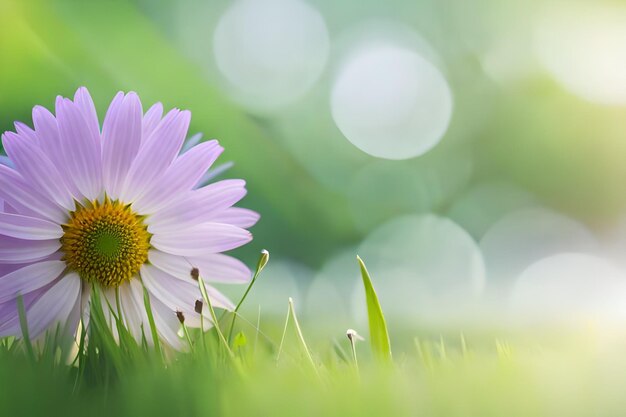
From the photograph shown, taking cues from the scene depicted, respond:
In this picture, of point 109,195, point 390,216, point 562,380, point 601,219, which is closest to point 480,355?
point 562,380

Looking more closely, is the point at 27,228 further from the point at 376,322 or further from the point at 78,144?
the point at 376,322

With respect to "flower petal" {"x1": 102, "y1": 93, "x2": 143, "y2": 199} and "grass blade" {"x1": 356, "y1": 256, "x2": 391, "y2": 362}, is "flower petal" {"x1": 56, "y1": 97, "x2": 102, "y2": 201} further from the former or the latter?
"grass blade" {"x1": 356, "y1": 256, "x2": 391, "y2": 362}

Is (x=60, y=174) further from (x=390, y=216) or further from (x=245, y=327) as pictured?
(x=390, y=216)

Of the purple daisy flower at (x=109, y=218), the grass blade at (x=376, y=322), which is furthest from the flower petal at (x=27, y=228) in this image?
the grass blade at (x=376, y=322)

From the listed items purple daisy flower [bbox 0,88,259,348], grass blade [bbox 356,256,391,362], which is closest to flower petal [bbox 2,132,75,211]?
purple daisy flower [bbox 0,88,259,348]

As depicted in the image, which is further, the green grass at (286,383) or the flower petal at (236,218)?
the flower petal at (236,218)

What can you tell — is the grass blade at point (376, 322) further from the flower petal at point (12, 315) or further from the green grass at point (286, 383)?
the flower petal at point (12, 315)

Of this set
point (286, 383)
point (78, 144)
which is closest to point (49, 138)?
point (78, 144)
